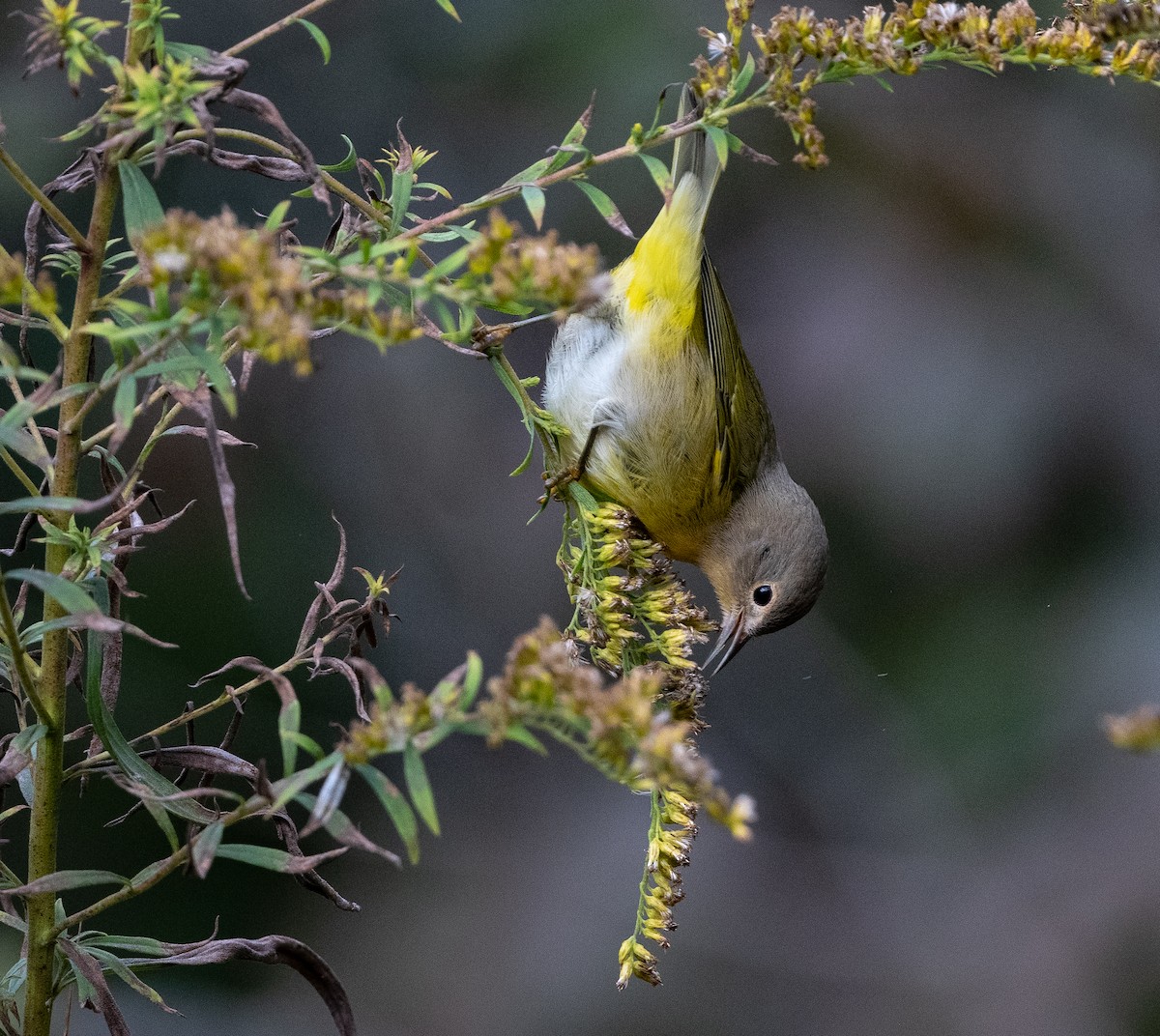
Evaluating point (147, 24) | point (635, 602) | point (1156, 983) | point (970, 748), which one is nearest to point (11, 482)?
point (635, 602)

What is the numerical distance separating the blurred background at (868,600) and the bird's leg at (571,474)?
188cm

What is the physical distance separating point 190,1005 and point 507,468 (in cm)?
217

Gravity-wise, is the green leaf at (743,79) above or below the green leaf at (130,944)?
above

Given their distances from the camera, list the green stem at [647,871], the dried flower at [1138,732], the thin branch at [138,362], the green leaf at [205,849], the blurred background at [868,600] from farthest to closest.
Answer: the blurred background at [868,600] < the green stem at [647,871] < the green leaf at [205,849] < the thin branch at [138,362] < the dried flower at [1138,732]

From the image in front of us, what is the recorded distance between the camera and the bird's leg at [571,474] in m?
2.01

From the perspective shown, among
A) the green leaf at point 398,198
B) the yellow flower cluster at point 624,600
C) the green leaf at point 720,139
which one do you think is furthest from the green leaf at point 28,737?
the green leaf at point 720,139

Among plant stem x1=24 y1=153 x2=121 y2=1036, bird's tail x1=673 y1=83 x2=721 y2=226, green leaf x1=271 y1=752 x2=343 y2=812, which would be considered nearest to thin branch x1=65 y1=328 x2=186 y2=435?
plant stem x1=24 y1=153 x2=121 y2=1036

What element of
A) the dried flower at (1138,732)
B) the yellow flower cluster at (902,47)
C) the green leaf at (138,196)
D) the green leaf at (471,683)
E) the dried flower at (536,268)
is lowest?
the green leaf at (471,683)

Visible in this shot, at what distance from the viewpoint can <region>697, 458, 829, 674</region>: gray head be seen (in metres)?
2.94

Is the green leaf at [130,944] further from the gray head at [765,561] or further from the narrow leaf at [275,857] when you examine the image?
the gray head at [765,561]

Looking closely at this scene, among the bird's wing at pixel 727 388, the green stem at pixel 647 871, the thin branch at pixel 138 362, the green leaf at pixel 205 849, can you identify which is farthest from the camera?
the bird's wing at pixel 727 388

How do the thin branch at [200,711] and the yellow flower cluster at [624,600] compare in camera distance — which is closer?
the thin branch at [200,711]

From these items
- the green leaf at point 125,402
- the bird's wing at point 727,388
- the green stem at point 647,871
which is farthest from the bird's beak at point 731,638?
the green leaf at point 125,402

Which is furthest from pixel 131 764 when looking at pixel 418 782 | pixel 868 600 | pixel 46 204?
pixel 868 600
